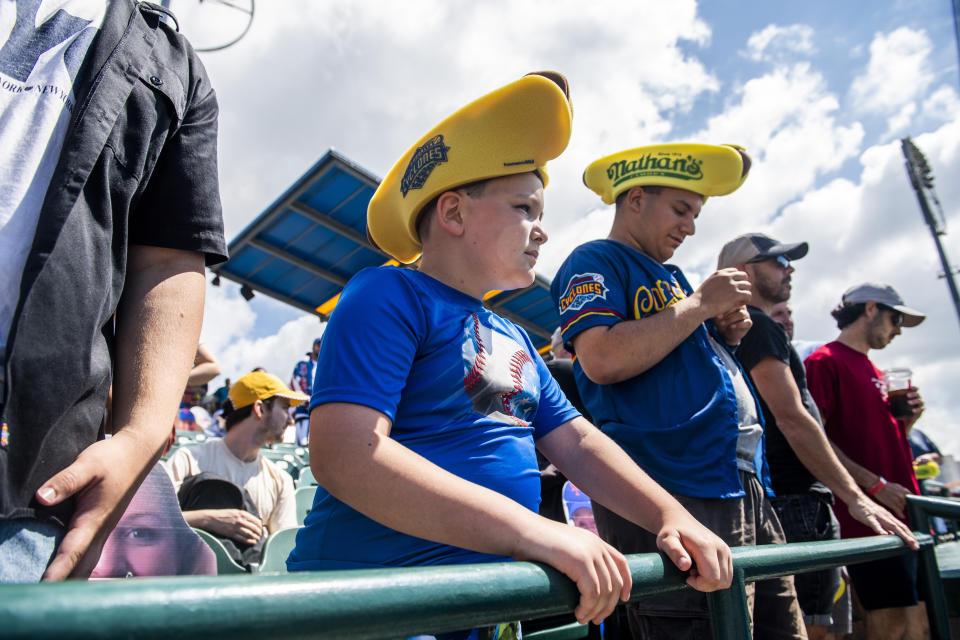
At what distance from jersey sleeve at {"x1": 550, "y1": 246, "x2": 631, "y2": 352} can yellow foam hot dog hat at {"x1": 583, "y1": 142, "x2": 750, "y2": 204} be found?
35 cm

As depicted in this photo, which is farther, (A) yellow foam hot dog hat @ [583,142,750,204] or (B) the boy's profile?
(A) yellow foam hot dog hat @ [583,142,750,204]

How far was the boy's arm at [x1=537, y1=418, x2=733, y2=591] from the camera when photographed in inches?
42.2

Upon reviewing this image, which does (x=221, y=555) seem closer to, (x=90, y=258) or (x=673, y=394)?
(x=673, y=394)

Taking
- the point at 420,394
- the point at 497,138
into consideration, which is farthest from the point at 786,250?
the point at 420,394

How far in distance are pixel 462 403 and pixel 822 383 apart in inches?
113

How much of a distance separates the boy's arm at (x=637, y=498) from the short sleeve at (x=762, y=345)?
127cm

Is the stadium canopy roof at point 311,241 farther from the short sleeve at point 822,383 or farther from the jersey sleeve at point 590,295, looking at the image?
the jersey sleeve at point 590,295

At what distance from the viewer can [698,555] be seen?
1.07m

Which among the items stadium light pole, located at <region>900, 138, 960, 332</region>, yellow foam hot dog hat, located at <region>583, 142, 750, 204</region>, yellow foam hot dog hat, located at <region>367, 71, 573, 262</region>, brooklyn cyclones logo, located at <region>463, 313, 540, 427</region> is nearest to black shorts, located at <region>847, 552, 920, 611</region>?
yellow foam hot dog hat, located at <region>583, 142, 750, 204</region>

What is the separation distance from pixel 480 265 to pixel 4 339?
834 millimetres

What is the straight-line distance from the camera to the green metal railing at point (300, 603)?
0.42m

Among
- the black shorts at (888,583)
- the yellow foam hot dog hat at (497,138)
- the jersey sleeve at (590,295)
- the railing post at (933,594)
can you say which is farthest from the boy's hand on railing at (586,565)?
the black shorts at (888,583)

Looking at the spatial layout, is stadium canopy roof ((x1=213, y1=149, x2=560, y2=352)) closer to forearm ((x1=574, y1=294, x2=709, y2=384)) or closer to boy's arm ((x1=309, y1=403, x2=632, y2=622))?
forearm ((x1=574, y1=294, x2=709, y2=384))

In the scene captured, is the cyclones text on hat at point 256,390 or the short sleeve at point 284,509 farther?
the cyclones text on hat at point 256,390
